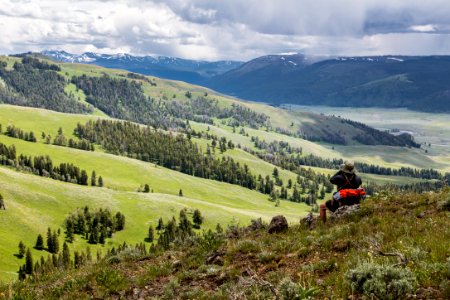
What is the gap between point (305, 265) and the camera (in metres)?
15.6

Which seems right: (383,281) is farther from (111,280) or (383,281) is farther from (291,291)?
(111,280)

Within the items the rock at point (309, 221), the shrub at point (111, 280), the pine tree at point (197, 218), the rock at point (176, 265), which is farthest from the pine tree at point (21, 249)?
the rock at point (309, 221)

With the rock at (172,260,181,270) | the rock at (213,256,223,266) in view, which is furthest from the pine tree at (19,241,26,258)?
the rock at (213,256,223,266)

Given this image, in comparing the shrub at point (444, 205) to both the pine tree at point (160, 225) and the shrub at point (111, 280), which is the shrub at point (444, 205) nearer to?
the shrub at point (111, 280)

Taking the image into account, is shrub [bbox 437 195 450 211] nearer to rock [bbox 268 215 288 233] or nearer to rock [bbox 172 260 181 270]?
rock [bbox 268 215 288 233]

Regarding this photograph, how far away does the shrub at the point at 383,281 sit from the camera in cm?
1045

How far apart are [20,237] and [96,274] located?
14941cm

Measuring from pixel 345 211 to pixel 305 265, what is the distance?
8.58 metres

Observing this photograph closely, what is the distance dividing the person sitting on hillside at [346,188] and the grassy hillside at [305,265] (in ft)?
2.80

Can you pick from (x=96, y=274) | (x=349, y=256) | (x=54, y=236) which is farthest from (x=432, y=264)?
(x=54, y=236)

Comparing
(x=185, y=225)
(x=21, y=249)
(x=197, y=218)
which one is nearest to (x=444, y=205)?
(x=21, y=249)

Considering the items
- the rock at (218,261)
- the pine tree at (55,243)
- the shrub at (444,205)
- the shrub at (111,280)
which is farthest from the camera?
the pine tree at (55,243)

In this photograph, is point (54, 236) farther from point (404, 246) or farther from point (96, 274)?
point (404, 246)

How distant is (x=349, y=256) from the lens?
15.3 meters
